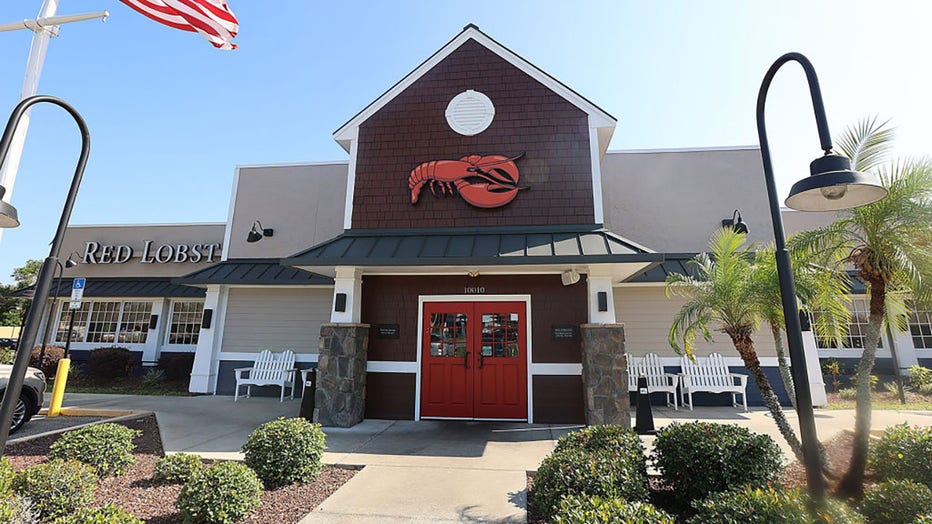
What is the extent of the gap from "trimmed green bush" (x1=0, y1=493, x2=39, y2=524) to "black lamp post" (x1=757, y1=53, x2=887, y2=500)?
603 cm

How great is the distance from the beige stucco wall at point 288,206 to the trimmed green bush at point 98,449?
752 centimetres

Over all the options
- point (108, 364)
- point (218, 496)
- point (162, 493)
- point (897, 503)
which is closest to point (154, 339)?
point (108, 364)

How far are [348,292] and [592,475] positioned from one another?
5.66 meters

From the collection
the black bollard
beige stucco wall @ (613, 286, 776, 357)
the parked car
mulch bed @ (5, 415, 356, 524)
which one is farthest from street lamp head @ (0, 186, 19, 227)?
beige stucco wall @ (613, 286, 776, 357)

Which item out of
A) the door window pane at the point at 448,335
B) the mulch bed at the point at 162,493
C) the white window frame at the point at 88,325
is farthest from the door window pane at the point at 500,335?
the white window frame at the point at 88,325

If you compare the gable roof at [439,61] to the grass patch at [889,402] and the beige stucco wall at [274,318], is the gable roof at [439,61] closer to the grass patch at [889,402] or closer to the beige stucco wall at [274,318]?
the beige stucco wall at [274,318]

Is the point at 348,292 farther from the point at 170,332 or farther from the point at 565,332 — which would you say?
the point at 170,332

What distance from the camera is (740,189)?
1160 cm

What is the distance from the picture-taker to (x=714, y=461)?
4.14m

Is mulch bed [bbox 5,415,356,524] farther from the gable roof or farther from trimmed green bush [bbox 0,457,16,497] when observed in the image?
the gable roof

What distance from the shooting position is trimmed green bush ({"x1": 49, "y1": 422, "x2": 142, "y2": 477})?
16.4ft

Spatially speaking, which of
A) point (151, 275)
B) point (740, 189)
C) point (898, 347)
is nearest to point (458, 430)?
point (740, 189)

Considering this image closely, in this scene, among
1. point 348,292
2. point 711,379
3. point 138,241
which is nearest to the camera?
point 348,292

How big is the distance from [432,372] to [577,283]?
132 inches
